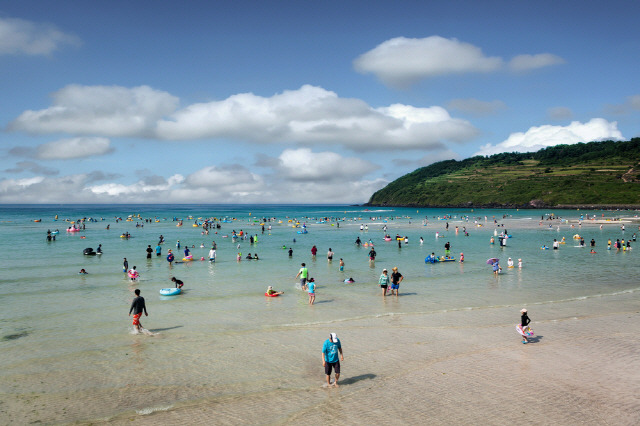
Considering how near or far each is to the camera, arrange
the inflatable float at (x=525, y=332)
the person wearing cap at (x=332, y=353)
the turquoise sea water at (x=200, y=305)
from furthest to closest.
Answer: the inflatable float at (x=525, y=332) → the turquoise sea water at (x=200, y=305) → the person wearing cap at (x=332, y=353)

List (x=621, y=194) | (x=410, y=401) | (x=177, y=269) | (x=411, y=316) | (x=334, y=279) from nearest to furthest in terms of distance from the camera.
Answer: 1. (x=410, y=401)
2. (x=411, y=316)
3. (x=334, y=279)
4. (x=177, y=269)
5. (x=621, y=194)

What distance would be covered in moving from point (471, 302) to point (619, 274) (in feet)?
54.9

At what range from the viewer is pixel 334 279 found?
97.8ft

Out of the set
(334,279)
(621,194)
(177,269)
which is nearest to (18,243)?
(177,269)

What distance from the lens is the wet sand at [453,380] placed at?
10023mm

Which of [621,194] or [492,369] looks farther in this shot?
[621,194]

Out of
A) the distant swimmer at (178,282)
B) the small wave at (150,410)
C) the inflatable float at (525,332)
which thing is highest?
the distant swimmer at (178,282)

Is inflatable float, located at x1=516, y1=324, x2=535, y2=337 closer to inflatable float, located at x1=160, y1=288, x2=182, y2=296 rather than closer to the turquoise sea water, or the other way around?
the turquoise sea water

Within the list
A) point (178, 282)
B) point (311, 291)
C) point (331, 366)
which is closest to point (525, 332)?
point (331, 366)

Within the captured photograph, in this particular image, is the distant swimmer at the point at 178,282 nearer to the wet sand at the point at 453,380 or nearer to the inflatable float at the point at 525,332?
the wet sand at the point at 453,380

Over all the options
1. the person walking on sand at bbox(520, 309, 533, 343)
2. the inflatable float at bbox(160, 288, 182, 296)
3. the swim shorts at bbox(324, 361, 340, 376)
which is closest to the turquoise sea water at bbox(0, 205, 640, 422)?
the inflatable float at bbox(160, 288, 182, 296)

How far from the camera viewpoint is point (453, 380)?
12016 millimetres

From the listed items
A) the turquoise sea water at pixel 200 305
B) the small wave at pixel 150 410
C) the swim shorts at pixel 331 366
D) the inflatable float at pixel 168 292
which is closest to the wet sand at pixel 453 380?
the small wave at pixel 150 410

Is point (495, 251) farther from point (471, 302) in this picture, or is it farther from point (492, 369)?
point (492, 369)
